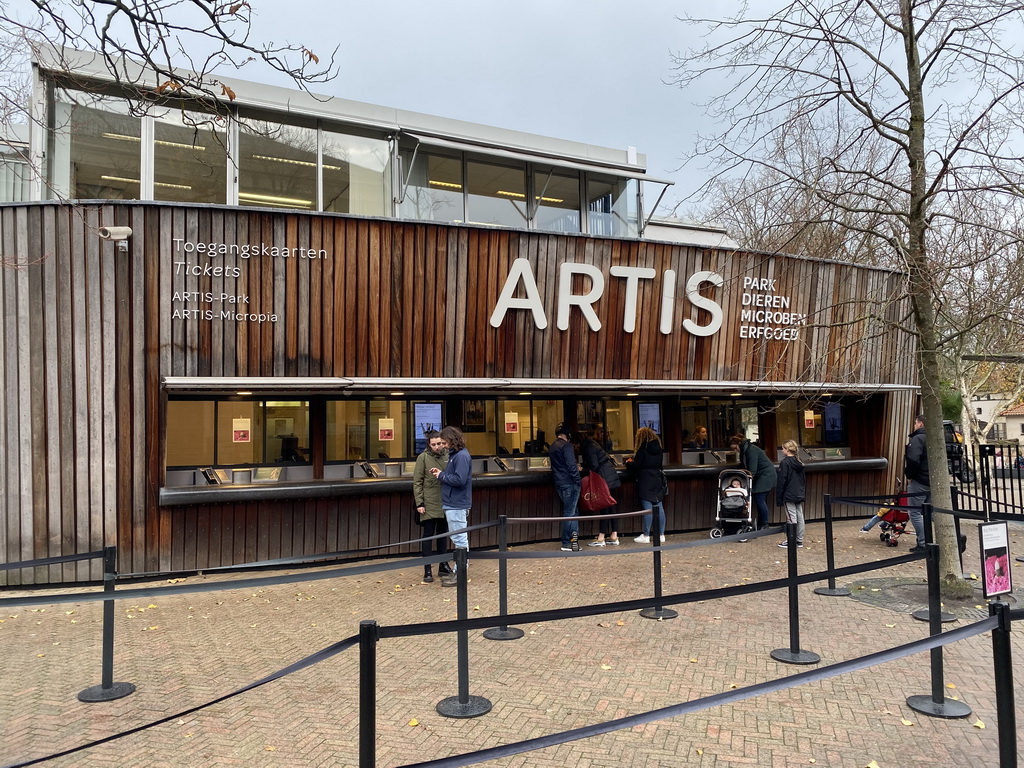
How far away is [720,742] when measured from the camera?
4168mm

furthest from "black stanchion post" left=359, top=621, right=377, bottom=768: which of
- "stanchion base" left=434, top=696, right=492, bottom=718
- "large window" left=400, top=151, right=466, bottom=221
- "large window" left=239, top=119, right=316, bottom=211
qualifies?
"large window" left=400, top=151, right=466, bottom=221

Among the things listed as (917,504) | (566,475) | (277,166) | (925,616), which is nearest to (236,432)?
(277,166)

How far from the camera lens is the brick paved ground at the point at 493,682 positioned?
4.09 metres

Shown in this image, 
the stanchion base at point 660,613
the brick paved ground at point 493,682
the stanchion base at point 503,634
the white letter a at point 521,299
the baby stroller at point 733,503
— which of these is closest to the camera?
the brick paved ground at point 493,682

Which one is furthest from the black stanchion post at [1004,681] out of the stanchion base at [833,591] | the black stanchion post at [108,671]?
the black stanchion post at [108,671]

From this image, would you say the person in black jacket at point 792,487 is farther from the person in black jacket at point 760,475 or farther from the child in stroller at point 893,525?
the child in stroller at point 893,525

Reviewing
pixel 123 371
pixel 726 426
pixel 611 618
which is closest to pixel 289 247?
pixel 123 371

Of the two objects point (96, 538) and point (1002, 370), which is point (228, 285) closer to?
point (96, 538)

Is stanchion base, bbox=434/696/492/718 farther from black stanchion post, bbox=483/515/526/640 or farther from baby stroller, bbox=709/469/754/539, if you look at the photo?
baby stroller, bbox=709/469/754/539

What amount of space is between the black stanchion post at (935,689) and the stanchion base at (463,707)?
289 centimetres

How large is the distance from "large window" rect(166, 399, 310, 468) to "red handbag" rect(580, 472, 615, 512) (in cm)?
413

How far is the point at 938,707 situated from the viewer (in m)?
4.53

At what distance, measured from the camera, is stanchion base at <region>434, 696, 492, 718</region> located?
4.50 meters

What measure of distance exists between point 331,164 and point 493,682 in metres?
7.97
